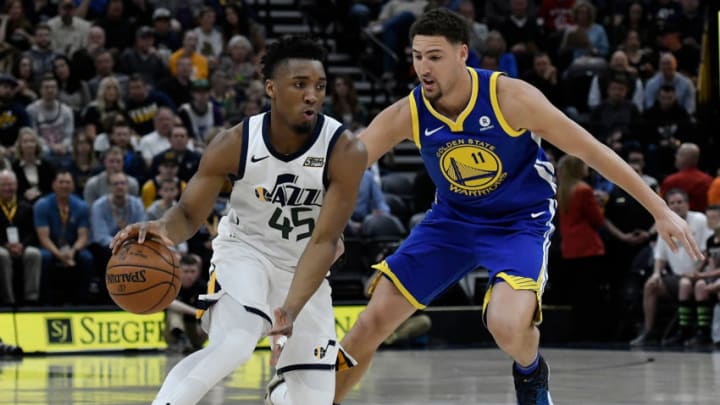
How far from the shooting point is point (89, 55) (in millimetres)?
14406

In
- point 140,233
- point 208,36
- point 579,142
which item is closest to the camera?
point 140,233

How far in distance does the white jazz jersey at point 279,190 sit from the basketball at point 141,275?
0.40 meters

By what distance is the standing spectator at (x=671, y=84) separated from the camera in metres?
15.2

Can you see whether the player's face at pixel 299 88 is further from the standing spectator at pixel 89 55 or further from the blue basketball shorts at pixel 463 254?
the standing spectator at pixel 89 55

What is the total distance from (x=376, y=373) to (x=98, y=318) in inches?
135

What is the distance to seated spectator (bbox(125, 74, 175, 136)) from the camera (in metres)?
13.8

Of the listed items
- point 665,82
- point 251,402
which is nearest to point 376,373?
point 251,402

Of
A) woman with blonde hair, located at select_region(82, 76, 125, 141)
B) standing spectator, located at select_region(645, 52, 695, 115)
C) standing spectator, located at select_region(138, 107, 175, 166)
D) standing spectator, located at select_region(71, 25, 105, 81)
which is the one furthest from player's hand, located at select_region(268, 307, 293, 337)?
standing spectator, located at select_region(645, 52, 695, 115)

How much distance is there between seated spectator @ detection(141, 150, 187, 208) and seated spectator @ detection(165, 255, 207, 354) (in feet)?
2.97

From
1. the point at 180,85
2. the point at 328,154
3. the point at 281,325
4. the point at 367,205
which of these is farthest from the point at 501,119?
the point at 180,85

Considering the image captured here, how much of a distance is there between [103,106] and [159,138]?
30.2 inches

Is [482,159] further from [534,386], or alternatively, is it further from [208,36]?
[208,36]

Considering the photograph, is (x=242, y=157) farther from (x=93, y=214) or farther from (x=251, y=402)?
(x=93, y=214)

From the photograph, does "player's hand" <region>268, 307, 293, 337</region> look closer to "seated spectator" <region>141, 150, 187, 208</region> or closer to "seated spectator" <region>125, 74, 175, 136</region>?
"seated spectator" <region>141, 150, 187, 208</region>
